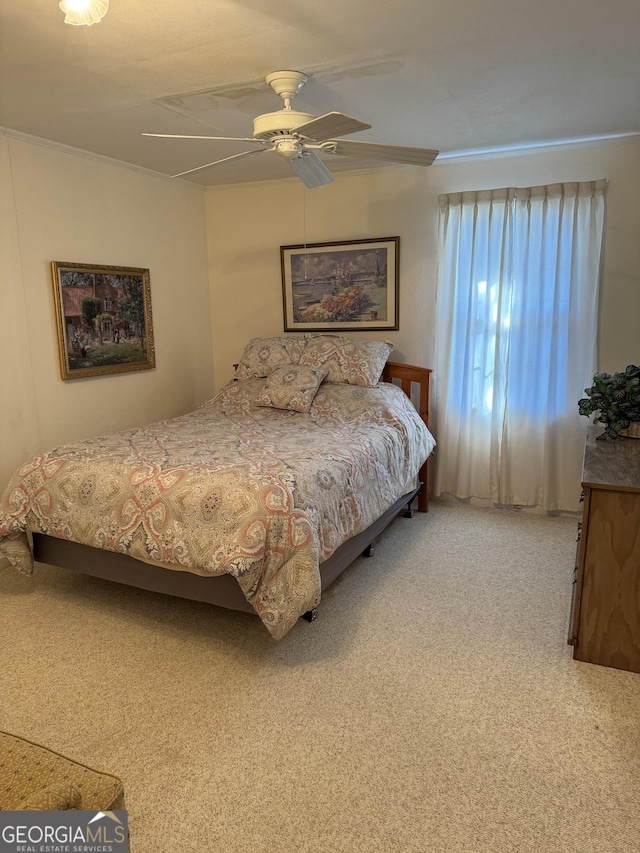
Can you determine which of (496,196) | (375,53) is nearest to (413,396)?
(496,196)

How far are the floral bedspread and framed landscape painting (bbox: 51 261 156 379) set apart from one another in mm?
726

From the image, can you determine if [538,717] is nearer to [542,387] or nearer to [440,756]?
[440,756]

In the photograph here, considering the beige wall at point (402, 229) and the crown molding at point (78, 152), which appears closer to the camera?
the crown molding at point (78, 152)

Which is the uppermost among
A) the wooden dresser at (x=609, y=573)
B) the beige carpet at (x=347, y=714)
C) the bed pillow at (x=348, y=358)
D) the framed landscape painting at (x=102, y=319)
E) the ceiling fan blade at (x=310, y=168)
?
the ceiling fan blade at (x=310, y=168)

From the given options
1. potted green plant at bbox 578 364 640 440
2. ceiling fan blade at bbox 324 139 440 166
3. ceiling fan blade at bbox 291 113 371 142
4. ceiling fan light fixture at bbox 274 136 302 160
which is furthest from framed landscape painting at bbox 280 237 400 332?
ceiling fan blade at bbox 291 113 371 142

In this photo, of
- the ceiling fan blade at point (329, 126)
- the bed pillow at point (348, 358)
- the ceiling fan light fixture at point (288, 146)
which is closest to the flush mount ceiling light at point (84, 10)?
the ceiling fan blade at point (329, 126)

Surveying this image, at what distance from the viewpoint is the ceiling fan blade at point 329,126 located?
2.11 meters

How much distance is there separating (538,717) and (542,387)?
7.73 feet

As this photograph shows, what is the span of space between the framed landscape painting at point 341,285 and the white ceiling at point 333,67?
0.91 m

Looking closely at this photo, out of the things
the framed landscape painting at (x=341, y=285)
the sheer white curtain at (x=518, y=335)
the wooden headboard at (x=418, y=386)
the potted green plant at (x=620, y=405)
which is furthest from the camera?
the framed landscape painting at (x=341, y=285)

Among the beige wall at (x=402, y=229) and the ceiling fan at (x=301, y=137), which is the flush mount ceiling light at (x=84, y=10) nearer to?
the ceiling fan at (x=301, y=137)

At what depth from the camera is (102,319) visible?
385 centimetres

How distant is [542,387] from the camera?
3885 mm

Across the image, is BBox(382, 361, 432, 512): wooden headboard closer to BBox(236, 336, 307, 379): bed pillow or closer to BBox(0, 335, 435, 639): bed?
BBox(0, 335, 435, 639): bed
